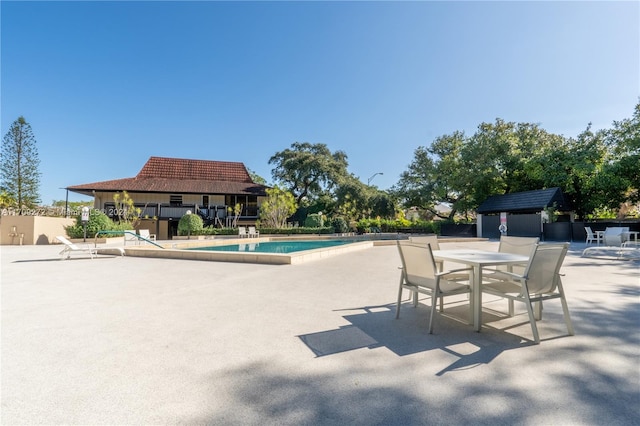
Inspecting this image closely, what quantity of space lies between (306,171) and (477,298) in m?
30.3

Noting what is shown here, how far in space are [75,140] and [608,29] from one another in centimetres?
2907

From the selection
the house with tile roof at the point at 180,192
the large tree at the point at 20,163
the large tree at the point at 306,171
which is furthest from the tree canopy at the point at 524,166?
the large tree at the point at 20,163

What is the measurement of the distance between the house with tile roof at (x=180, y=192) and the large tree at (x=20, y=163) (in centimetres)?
558

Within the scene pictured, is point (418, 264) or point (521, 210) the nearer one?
point (418, 264)

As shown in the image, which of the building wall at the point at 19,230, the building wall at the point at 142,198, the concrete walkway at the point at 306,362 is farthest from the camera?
the building wall at the point at 142,198

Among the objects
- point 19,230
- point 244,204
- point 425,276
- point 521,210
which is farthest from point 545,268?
point 244,204

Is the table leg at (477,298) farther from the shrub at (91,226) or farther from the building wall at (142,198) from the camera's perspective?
the building wall at (142,198)

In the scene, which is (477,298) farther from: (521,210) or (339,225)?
(521,210)

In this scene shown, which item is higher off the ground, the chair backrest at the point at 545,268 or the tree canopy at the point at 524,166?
the tree canopy at the point at 524,166

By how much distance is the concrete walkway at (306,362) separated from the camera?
1.70 meters

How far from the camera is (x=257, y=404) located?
70.1 inches

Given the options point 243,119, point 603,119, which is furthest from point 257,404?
point 603,119

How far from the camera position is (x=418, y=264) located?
328cm

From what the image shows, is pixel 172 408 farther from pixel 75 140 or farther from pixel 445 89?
pixel 75 140
